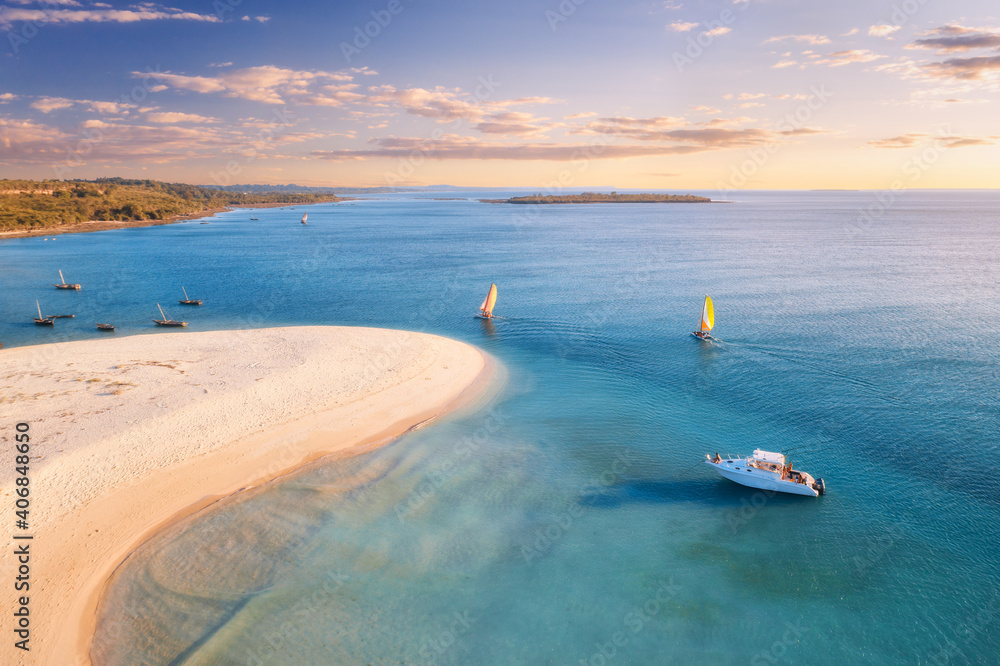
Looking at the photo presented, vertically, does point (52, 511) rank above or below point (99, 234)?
below

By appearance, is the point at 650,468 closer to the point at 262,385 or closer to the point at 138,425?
the point at 262,385

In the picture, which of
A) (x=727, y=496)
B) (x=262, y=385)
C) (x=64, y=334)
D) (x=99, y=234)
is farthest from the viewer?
(x=99, y=234)

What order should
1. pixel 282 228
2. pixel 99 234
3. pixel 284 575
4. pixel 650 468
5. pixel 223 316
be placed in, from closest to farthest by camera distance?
pixel 284 575, pixel 650 468, pixel 223 316, pixel 99 234, pixel 282 228

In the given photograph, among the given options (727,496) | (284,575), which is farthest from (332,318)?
(727,496)

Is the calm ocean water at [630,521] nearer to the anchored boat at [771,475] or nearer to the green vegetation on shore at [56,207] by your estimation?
the anchored boat at [771,475]

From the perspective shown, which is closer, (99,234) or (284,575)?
(284,575)

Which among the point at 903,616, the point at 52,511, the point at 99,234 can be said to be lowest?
the point at 903,616
